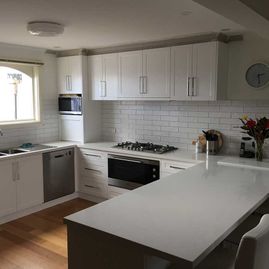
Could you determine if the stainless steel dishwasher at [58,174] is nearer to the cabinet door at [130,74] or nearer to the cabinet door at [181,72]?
the cabinet door at [130,74]

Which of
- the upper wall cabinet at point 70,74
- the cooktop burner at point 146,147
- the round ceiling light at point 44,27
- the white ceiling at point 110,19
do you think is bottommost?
the cooktop burner at point 146,147

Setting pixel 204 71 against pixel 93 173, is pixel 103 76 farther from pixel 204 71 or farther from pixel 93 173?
pixel 204 71

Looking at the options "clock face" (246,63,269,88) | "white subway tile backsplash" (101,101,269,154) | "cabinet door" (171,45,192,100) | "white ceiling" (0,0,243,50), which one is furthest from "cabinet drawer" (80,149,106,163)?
"clock face" (246,63,269,88)

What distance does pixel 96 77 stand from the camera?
487 centimetres

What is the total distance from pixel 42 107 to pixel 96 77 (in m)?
0.98

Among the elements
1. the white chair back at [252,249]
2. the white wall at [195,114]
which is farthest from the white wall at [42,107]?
the white chair back at [252,249]

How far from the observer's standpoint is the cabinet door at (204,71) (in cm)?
377

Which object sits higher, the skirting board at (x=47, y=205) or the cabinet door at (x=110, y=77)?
the cabinet door at (x=110, y=77)

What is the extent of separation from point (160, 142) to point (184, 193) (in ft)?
7.83

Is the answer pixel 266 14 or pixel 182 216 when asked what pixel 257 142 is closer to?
pixel 266 14

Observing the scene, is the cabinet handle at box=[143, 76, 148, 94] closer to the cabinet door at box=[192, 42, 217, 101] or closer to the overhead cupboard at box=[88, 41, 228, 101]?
the overhead cupboard at box=[88, 41, 228, 101]

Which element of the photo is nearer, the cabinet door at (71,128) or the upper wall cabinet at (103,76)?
the upper wall cabinet at (103,76)

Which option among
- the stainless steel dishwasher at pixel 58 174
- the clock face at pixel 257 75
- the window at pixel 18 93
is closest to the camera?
the clock face at pixel 257 75

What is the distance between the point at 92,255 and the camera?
5.98 feet
